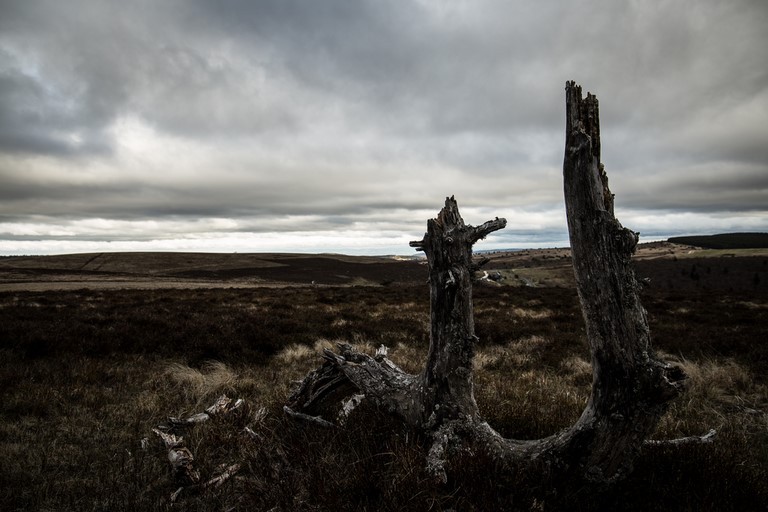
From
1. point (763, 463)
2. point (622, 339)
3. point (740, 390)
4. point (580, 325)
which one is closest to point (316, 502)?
point (622, 339)

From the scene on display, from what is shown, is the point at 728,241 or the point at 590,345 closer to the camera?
the point at 590,345

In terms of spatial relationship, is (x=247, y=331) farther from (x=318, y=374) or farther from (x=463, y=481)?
(x=463, y=481)

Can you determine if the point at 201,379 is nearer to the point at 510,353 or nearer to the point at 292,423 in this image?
the point at 292,423

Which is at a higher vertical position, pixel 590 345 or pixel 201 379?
pixel 590 345

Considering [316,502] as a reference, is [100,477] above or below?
below

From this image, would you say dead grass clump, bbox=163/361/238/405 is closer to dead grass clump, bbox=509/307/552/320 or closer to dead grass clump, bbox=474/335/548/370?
dead grass clump, bbox=474/335/548/370

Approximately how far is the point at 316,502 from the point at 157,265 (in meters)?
81.0

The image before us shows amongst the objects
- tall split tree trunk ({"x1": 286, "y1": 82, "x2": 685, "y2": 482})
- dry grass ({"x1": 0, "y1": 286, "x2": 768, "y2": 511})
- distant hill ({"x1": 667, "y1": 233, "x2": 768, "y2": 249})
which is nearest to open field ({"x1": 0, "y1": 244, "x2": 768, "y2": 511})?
dry grass ({"x1": 0, "y1": 286, "x2": 768, "y2": 511})

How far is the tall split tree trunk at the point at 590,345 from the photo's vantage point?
2891mm

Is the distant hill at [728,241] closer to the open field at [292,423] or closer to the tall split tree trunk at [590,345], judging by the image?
the open field at [292,423]

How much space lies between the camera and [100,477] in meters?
3.96

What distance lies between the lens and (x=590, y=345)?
9.91 feet

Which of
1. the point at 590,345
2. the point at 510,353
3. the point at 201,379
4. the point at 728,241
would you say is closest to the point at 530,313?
the point at 510,353

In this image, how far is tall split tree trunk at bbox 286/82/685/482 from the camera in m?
2.89
